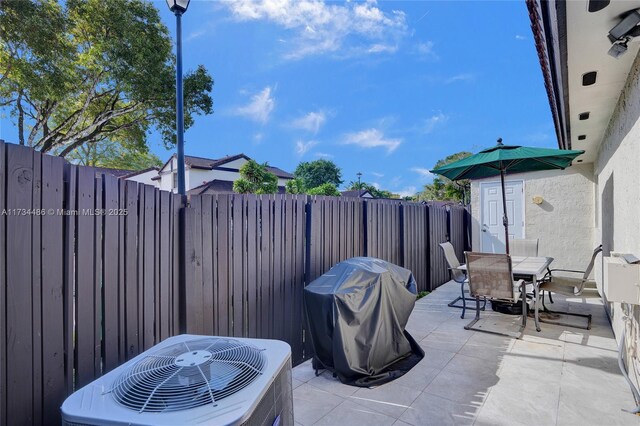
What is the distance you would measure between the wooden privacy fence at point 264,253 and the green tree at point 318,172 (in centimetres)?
4171

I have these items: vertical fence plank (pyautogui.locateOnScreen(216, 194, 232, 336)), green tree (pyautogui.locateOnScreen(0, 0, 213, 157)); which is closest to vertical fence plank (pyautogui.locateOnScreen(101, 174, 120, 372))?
vertical fence plank (pyautogui.locateOnScreen(216, 194, 232, 336))

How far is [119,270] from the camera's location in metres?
1.73

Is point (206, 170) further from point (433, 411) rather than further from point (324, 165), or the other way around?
point (324, 165)

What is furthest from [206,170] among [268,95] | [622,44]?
[622,44]

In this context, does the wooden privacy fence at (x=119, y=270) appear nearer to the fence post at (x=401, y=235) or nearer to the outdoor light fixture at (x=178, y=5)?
the fence post at (x=401, y=235)

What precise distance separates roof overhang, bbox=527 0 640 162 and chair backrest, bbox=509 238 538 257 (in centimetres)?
227

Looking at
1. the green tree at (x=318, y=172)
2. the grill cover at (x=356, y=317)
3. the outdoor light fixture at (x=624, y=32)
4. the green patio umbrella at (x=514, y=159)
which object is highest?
the green tree at (x=318, y=172)

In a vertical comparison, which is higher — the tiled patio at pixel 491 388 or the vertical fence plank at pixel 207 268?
the vertical fence plank at pixel 207 268

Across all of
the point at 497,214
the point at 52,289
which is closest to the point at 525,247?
the point at 497,214

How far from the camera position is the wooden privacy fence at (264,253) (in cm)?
229

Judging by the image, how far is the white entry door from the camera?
7.13m

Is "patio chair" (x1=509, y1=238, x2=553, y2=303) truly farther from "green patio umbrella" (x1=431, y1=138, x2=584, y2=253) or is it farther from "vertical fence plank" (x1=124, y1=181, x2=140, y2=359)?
"vertical fence plank" (x1=124, y1=181, x2=140, y2=359)

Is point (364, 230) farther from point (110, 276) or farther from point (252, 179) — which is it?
point (252, 179)

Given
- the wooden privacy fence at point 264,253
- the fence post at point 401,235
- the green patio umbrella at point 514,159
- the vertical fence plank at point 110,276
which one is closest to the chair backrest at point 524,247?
the green patio umbrella at point 514,159
